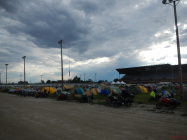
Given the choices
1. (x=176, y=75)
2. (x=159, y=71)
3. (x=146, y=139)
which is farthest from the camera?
(x=159, y=71)

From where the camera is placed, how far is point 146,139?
5.14m

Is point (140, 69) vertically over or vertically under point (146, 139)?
over

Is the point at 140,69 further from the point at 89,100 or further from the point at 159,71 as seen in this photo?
the point at 89,100

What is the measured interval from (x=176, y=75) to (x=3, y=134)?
69.7 metres

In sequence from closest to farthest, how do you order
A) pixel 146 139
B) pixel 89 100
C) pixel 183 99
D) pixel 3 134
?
pixel 146 139 → pixel 3 134 → pixel 183 99 → pixel 89 100

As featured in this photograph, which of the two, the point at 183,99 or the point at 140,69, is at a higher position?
the point at 140,69

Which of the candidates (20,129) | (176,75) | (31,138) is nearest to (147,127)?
(31,138)

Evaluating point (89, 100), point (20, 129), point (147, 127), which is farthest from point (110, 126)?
point (89, 100)

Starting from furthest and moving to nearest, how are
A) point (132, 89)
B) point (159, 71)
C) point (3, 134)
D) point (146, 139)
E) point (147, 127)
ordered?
point (159, 71) → point (132, 89) → point (147, 127) → point (3, 134) → point (146, 139)

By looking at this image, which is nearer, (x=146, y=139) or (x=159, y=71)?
(x=146, y=139)

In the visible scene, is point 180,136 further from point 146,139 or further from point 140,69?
point 140,69

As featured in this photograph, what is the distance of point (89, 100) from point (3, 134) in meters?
11.6

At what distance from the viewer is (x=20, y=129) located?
653 centimetres

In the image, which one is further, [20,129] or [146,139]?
[20,129]
